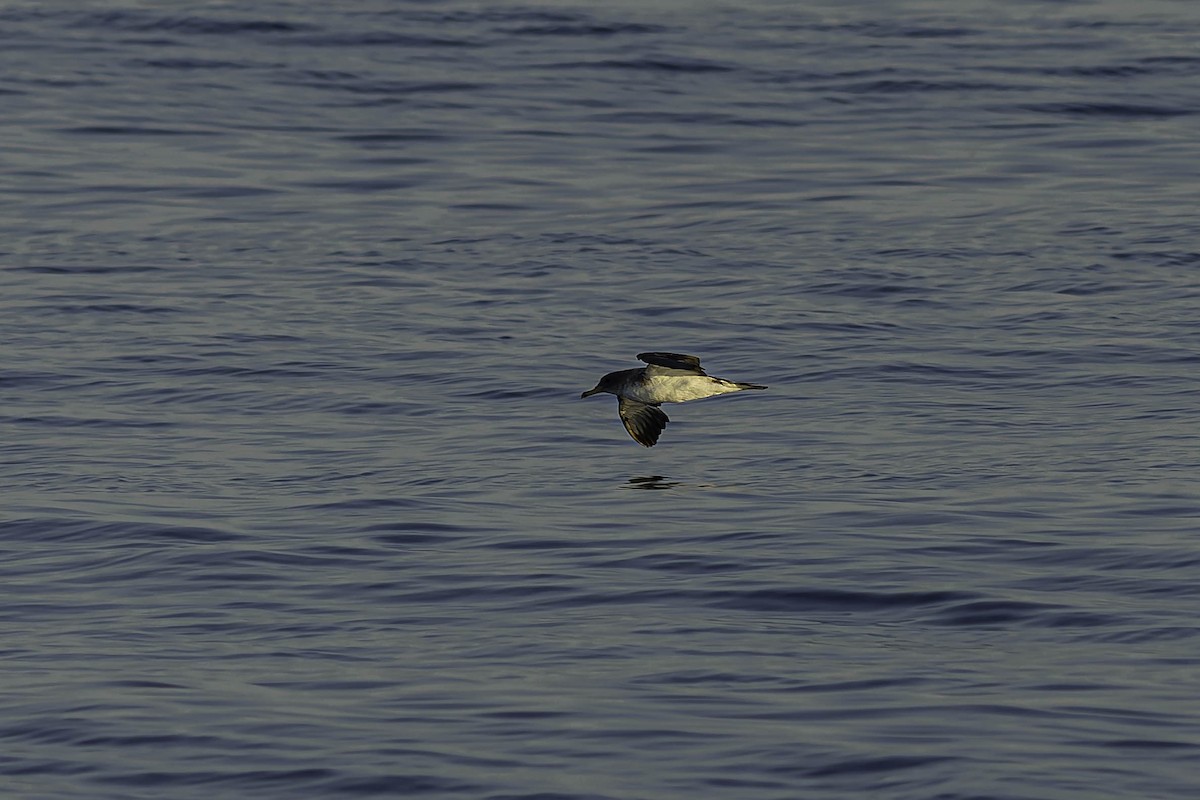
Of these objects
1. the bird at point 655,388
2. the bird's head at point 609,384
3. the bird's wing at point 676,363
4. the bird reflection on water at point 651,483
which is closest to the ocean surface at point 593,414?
the bird reflection on water at point 651,483

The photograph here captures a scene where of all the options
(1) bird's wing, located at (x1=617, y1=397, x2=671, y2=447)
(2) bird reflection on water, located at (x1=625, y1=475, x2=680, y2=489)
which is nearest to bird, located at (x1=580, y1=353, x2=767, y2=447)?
(1) bird's wing, located at (x1=617, y1=397, x2=671, y2=447)

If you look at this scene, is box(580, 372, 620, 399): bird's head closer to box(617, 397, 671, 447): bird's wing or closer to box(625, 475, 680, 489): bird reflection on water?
box(617, 397, 671, 447): bird's wing

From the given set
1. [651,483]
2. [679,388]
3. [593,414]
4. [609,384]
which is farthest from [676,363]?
[593,414]

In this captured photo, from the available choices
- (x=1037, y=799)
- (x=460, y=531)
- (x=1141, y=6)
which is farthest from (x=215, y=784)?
(x=1141, y=6)

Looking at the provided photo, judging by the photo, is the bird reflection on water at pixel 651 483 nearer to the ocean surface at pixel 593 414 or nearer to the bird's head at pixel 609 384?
the ocean surface at pixel 593 414

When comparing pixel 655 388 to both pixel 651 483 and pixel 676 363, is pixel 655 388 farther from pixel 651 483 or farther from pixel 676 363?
pixel 651 483

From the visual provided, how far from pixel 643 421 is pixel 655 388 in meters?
0.40

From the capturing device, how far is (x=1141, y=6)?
141 feet

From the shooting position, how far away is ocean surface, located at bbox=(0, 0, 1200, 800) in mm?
11180

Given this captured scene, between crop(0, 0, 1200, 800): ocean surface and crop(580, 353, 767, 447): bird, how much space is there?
1.30ft

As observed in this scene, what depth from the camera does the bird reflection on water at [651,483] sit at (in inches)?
656

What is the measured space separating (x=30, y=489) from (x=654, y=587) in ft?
17.5

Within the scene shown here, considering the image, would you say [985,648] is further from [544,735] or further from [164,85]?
[164,85]

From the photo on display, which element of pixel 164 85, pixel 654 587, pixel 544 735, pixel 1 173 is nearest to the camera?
pixel 544 735
